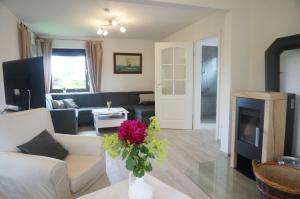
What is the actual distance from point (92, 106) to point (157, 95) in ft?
6.23

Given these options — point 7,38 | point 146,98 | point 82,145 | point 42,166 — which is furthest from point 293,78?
point 7,38

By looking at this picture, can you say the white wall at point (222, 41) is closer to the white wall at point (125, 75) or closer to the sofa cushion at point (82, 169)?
the white wall at point (125, 75)

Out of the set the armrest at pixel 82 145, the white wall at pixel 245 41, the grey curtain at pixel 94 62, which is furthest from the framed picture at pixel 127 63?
the armrest at pixel 82 145

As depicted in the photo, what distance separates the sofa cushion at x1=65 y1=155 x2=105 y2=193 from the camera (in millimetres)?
1702

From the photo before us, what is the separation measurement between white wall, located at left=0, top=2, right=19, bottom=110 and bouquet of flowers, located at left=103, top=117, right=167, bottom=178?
2.98 m

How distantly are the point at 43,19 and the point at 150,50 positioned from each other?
3106 millimetres

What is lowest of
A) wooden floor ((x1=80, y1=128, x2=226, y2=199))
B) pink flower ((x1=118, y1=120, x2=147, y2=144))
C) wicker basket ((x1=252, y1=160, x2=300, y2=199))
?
wooden floor ((x1=80, y1=128, x2=226, y2=199))

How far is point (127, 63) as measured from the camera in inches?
251

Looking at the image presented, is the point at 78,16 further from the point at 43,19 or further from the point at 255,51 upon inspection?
the point at 255,51

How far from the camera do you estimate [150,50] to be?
656 cm

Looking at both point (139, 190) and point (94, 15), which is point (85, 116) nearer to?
point (94, 15)

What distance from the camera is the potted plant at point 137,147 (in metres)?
1.11

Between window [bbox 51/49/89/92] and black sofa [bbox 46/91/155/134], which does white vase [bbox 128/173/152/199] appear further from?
window [bbox 51/49/89/92]

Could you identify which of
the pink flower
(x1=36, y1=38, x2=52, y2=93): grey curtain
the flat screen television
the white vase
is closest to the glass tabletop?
the white vase
